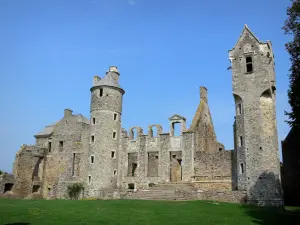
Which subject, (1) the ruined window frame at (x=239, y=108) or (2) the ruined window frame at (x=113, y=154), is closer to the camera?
(1) the ruined window frame at (x=239, y=108)

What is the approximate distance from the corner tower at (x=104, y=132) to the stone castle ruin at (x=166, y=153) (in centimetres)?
11

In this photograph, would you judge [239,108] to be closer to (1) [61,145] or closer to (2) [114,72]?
(2) [114,72]

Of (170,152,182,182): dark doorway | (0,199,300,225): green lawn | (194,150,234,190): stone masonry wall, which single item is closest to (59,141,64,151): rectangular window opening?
(170,152,182,182): dark doorway

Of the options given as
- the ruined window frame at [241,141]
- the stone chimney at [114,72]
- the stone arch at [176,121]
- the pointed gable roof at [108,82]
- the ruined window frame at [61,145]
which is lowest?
the ruined window frame at [241,141]

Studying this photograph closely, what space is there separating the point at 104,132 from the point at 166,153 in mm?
7725

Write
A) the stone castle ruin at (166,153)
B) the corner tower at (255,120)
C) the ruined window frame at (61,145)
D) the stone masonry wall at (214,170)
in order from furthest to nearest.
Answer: the ruined window frame at (61,145)
the stone masonry wall at (214,170)
the stone castle ruin at (166,153)
the corner tower at (255,120)

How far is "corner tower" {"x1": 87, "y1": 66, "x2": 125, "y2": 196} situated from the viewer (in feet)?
124

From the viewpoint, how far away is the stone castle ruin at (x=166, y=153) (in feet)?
98.9

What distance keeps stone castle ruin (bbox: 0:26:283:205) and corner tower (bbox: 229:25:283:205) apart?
86 mm

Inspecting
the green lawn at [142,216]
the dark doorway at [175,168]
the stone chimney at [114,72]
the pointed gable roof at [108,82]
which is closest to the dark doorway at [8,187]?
the pointed gable roof at [108,82]

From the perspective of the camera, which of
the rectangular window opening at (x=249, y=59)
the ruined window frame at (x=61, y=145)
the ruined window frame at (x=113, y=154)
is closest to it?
the rectangular window opening at (x=249, y=59)

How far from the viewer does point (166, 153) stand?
37781 mm

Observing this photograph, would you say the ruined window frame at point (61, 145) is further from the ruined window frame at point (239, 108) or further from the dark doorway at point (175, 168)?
the ruined window frame at point (239, 108)

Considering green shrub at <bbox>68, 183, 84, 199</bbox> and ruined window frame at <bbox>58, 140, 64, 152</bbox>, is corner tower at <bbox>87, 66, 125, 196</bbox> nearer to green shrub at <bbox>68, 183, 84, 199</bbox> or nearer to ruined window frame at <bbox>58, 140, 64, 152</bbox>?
green shrub at <bbox>68, 183, 84, 199</bbox>
